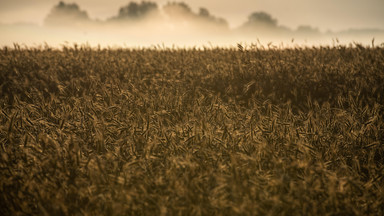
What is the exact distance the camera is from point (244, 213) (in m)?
1.53

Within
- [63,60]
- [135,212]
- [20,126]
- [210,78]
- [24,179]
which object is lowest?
[135,212]

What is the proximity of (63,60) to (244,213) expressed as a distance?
16.5 feet

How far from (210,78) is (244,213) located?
307 centimetres

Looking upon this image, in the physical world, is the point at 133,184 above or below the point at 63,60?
below

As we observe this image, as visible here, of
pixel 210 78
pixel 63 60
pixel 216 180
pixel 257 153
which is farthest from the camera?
pixel 63 60

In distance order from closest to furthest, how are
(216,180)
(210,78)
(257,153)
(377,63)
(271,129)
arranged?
1. (216,180)
2. (257,153)
3. (271,129)
4. (210,78)
5. (377,63)

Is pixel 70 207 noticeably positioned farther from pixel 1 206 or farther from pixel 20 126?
pixel 20 126

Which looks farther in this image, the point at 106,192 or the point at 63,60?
the point at 63,60

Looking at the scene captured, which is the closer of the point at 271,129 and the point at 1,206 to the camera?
the point at 1,206

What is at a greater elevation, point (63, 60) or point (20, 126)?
point (63, 60)

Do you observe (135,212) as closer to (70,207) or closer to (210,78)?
(70,207)

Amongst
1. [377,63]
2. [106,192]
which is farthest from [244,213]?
[377,63]

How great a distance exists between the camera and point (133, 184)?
1802mm

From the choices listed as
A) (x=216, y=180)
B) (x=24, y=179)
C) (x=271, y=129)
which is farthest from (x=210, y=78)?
(x=24, y=179)
